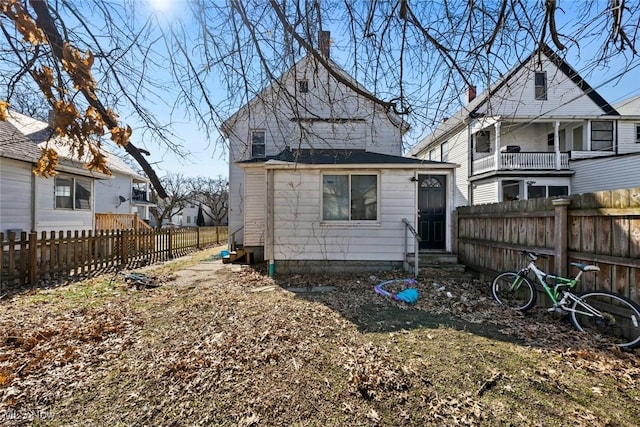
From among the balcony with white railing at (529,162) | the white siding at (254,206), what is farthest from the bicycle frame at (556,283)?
the balcony with white railing at (529,162)

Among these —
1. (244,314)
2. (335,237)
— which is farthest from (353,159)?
(244,314)

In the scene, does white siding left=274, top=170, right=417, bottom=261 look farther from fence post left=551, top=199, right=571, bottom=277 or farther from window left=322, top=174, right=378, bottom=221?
fence post left=551, top=199, right=571, bottom=277

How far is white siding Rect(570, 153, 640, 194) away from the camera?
43.0 ft

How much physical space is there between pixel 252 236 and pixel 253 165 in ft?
8.15

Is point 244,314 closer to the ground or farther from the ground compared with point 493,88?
closer to the ground

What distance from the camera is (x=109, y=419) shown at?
2307 mm

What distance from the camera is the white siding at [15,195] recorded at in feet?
28.3

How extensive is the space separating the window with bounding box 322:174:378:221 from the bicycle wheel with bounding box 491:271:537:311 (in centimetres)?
323

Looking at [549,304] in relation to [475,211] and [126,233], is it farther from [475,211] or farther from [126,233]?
[126,233]

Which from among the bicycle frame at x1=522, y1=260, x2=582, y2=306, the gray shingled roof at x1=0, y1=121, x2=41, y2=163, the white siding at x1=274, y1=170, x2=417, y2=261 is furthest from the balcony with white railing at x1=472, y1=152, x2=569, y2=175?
the gray shingled roof at x1=0, y1=121, x2=41, y2=163

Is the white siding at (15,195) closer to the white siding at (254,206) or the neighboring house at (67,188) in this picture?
the neighboring house at (67,188)

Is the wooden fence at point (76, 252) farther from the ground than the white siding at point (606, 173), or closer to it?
closer to it

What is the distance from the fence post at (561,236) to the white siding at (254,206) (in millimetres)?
7994

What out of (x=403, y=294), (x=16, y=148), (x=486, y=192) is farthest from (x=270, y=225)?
(x=486, y=192)
